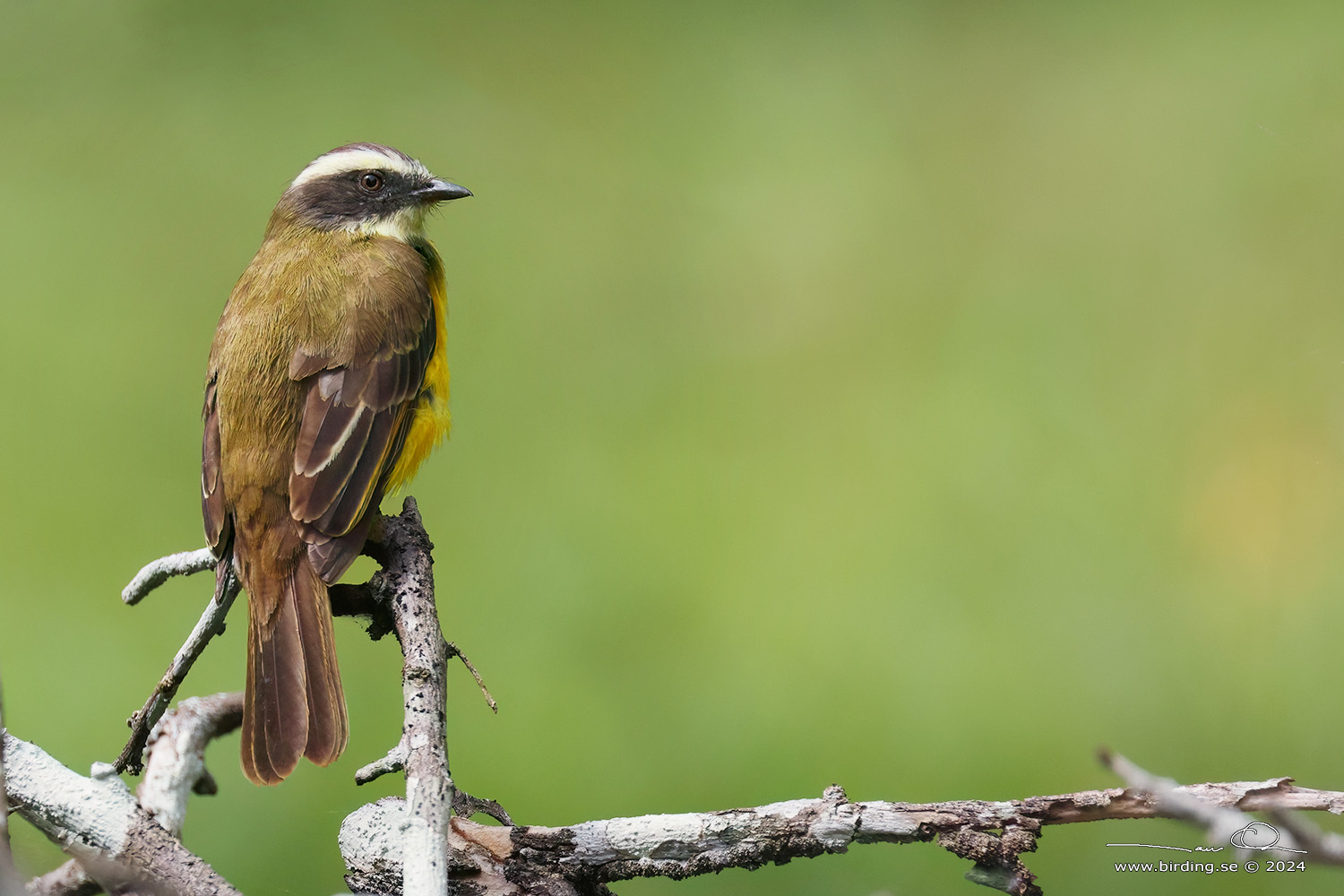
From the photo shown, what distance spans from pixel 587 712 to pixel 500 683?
311 mm

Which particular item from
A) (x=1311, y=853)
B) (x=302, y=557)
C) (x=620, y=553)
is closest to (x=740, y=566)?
(x=620, y=553)

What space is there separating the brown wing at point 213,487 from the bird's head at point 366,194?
797 millimetres

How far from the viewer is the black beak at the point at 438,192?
3496 millimetres

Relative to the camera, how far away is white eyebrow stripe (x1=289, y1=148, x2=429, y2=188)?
348 centimetres

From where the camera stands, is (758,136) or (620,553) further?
(758,136)

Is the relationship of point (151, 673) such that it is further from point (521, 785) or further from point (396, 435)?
point (396, 435)

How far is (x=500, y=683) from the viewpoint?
410 centimetres

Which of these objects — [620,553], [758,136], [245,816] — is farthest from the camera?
[758,136]

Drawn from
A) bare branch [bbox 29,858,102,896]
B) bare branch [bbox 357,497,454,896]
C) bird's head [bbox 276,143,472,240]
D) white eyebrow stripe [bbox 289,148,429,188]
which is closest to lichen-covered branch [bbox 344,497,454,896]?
bare branch [bbox 357,497,454,896]

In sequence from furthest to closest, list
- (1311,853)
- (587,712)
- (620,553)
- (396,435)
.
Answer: (620,553) → (587,712) → (396,435) → (1311,853)
